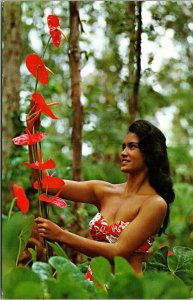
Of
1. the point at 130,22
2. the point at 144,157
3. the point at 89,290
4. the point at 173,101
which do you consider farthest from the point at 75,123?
the point at 173,101

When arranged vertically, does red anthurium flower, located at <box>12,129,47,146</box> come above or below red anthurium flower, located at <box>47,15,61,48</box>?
below

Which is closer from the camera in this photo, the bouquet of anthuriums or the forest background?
the bouquet of anthuriums

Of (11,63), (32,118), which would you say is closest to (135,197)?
(32,118)

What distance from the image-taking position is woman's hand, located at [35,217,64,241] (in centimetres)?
129

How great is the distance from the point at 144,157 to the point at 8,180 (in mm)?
1966

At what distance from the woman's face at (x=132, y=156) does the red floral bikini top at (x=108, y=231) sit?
0.16 meters

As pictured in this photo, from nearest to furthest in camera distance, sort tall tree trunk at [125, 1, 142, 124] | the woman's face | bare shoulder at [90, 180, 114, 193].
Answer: the woman's face → bare shoulder at [90, 180, 114, 193] → tall tree trunk at [125, 1, 142, 124]

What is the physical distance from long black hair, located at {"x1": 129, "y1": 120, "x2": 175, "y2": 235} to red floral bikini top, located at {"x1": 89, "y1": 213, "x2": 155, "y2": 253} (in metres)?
0.17

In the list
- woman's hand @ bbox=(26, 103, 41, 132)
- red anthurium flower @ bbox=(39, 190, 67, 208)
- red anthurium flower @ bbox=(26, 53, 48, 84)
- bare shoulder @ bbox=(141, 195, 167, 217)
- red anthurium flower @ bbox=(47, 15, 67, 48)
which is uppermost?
red anthurium flower @ bbox=(47, 15, 67, 48)

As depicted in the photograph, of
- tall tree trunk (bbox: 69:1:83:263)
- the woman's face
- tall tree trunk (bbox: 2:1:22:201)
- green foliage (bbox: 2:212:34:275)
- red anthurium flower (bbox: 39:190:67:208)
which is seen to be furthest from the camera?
tall tree trunk (bbox: 2:1:22:201)

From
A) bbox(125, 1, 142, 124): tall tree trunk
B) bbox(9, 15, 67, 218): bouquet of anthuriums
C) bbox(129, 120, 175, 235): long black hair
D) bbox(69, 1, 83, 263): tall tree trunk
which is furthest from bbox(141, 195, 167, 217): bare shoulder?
bbox(125, 1, 142, 124): tall tree trunk

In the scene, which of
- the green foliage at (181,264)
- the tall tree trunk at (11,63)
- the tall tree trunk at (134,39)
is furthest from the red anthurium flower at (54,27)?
the tall tree trunk at (11,63)

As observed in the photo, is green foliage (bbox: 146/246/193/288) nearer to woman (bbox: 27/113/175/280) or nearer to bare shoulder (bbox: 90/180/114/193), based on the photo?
woman (bbox: 27/113/175/280)

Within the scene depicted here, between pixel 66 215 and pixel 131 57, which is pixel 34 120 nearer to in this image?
pixel 66 215
